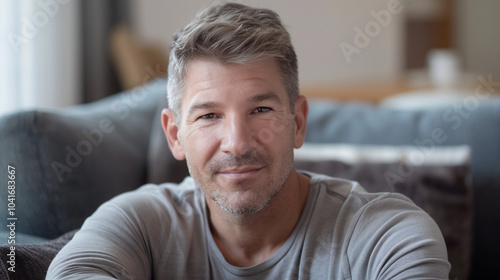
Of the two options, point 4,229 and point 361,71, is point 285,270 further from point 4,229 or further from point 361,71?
point 361,71

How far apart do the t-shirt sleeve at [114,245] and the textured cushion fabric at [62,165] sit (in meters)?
0.27

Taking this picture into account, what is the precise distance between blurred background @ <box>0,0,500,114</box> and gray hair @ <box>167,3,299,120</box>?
187 mm

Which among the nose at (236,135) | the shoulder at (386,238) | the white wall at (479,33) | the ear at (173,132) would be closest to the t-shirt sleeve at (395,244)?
the shoulder at (386,238)

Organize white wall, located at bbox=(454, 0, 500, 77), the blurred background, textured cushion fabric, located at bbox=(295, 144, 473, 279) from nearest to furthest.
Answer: textured cushion fabric, located at bbox=(295, 144, 473, 279) → the blurred background → white wall, located at bbox=(454, 0, 500, 77)

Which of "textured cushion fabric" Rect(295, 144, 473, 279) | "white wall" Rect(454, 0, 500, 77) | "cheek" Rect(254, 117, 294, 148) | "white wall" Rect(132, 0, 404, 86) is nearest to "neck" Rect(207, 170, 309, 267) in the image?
"cheek" Rect(254, 117, 294, 148)

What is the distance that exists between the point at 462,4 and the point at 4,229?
5.61 metres

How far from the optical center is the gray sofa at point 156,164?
1400mm

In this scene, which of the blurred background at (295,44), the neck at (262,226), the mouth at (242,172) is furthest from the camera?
the blurred background at (295,44)

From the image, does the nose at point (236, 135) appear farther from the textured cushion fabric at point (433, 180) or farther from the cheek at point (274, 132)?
the textured cushion fabric at point (433, 180)

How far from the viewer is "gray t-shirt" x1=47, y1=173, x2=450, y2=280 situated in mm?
995

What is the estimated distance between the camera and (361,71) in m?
4.96

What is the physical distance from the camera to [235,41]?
1.07 meters

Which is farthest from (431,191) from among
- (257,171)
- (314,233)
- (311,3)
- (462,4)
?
(462,4)

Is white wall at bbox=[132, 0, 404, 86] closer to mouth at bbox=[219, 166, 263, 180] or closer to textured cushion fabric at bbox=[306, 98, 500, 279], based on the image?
textured cushion fabric at bbox=[306, 98, 500, 279]
